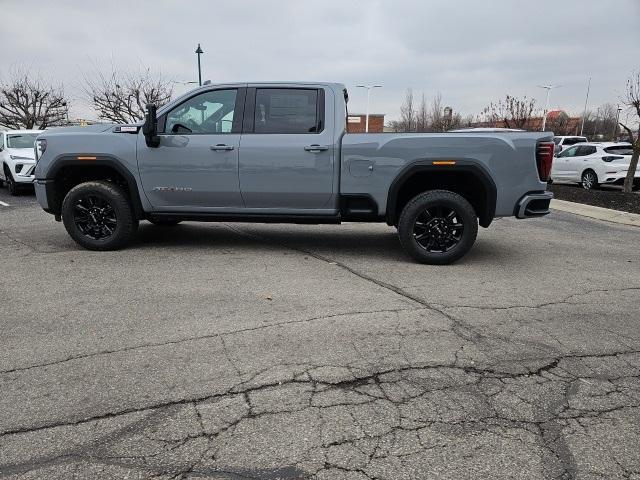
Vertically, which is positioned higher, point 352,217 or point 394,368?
point 352,217

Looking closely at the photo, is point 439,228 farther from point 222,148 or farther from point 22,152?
point 22,152

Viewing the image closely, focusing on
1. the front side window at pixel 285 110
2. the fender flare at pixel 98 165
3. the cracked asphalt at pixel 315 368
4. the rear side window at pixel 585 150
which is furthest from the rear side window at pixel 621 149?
the fender flare at pixel 98 165

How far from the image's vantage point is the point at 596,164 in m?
15.7

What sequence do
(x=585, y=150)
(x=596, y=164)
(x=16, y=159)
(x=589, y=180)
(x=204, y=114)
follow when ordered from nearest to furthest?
(x=204, y=114), (x=16, y=159), (x=596, y=164), (x=589, y=180), (x=585, y=150)

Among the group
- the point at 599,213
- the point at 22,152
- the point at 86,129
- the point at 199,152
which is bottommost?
the point at 599,213

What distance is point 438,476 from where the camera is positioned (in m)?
2.33

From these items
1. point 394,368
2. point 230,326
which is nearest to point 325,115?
point 230,326

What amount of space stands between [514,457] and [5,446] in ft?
8.31

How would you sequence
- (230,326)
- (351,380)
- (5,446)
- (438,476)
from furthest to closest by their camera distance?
(230,326) → (351,380) → (5,446) → (438,476)

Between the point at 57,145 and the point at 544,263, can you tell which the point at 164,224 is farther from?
the point at 544,263

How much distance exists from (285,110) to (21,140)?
36.9 ft

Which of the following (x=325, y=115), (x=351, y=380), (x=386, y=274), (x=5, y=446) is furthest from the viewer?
(x=325, y=115)

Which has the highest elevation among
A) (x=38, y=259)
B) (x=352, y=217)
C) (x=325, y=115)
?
(x=325, y=115)

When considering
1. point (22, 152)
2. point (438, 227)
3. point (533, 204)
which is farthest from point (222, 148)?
point (22, 152)
